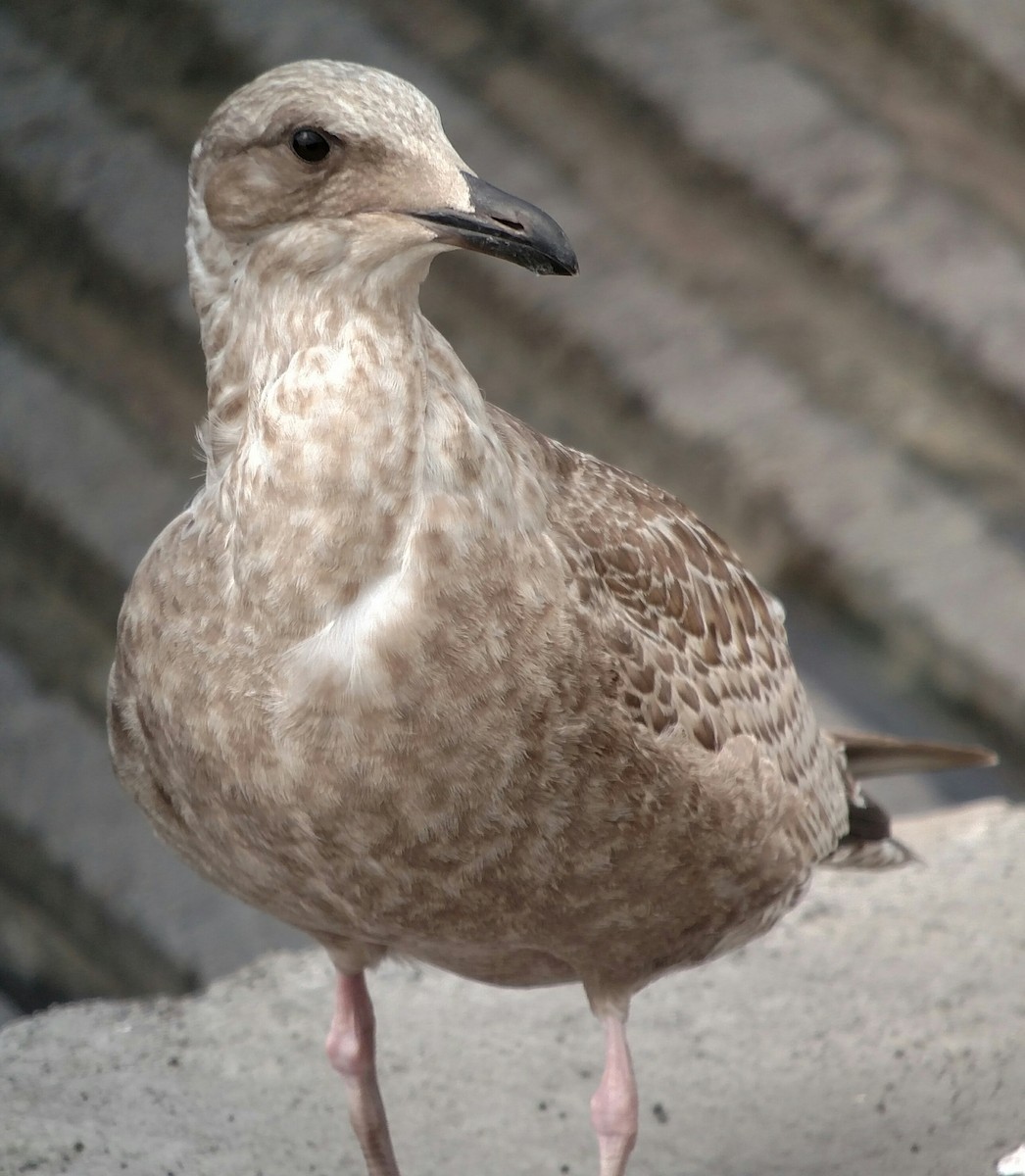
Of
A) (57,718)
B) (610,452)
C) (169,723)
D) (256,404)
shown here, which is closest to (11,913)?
(57,718)

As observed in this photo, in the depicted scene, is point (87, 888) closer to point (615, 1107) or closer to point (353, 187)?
point (615, 1107)

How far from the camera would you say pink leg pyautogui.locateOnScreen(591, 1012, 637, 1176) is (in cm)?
311

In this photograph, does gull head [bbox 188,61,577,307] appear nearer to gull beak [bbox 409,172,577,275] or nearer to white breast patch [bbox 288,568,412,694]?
gull beak [bbox 409,172,577,275]

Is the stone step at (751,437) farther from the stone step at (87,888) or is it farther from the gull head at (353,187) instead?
the gull head at (353,187)

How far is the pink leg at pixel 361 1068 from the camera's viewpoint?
10.7 feet

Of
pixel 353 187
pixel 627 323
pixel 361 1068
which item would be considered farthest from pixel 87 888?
pixel 353 187

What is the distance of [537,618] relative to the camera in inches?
102

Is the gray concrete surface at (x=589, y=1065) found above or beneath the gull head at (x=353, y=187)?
beneath

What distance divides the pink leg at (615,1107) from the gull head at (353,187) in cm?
137

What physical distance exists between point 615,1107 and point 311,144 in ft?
5.50

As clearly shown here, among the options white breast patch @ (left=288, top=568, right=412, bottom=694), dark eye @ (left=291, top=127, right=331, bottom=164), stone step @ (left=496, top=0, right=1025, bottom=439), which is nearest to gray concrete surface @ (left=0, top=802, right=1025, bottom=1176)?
white breast patch @ (left=288, top=568, right=412, bottom=694)

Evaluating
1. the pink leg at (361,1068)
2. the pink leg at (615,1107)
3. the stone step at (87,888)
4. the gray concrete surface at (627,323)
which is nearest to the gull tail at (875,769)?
the pink leg at (615,1107)

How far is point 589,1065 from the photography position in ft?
12.8

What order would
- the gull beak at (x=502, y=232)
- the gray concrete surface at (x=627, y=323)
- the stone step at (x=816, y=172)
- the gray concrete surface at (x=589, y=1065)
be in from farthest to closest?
the stone step at (x=816, y=172) → the gray concrete surface at (x=627, y=323) → the gray concrete surface at (x=589, y=1065) → the gull beak at (x=502, y=232)
